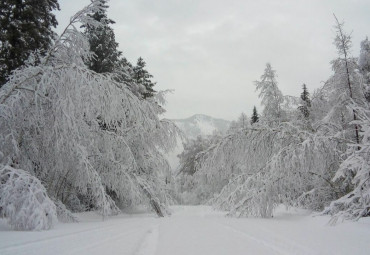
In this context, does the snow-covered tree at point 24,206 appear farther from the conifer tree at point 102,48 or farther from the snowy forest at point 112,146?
the conifer tree at point 102,48

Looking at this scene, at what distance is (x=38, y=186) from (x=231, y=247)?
428 cm

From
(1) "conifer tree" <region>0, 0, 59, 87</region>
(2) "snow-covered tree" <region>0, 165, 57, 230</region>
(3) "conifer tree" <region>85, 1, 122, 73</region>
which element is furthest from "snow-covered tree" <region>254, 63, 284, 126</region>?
(2) "snow-covered tree" <region>0, 165, 57, 230</region>

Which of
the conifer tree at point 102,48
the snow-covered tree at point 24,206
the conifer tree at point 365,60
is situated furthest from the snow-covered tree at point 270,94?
the snow-covered tree at point 24,206

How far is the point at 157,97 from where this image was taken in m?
16.3

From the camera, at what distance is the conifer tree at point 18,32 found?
11.2 m

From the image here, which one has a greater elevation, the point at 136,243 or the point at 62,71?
the point at 62,71

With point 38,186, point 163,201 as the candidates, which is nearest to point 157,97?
point 163,201

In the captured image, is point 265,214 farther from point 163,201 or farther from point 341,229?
point 163,201

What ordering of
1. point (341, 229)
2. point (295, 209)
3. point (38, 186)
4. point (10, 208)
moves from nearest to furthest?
point (341, 229) < point (10, 208) < point (38, 186) < point (295, 209)

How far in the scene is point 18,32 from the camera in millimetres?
11375

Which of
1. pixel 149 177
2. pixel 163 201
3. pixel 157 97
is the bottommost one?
pixel 163 201

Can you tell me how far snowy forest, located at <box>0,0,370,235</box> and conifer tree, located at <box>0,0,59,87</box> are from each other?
0.04 meters

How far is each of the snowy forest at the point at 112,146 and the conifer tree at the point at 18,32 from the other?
37 mm

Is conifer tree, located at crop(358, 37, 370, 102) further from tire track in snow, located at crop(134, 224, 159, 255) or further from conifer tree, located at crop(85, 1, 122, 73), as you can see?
tire track in snow, located at crop(134, 224, 159, 255)
